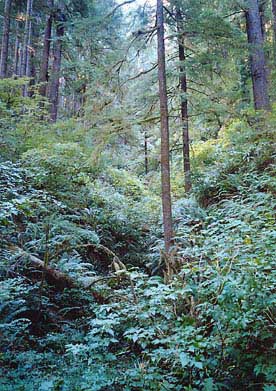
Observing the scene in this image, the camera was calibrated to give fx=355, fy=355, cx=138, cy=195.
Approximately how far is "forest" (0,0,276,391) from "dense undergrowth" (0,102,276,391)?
2 cm

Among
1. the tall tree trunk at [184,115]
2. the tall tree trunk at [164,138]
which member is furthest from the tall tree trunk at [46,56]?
the tall tree trunk at [164,138]

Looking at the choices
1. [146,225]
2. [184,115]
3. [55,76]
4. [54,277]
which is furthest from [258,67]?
[54,277]

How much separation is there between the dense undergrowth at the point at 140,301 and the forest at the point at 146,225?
0.9 inches

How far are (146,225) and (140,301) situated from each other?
14.4 ft

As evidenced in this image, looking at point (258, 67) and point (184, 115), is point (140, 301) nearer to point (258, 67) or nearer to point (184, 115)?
point (184, 115)

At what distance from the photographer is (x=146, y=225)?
9.20m

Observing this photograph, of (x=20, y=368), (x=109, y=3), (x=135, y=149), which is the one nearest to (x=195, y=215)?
(x=135, y=149)

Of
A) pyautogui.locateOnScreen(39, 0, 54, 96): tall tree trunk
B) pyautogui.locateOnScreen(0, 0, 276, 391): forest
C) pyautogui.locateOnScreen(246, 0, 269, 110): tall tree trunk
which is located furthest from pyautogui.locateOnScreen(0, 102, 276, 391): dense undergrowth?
pyautogui.locateOnScreen(39, 0, 54, 96): tall tree trunk

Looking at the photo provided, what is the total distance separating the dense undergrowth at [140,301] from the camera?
3.71 meters

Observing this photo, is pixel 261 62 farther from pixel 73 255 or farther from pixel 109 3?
pixel 109 3

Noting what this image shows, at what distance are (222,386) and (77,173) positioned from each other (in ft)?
23.1

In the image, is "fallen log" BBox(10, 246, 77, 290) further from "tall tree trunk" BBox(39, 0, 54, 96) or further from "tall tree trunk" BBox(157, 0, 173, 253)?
"tall tree trunk" BBox(39, 0, 54, 96)

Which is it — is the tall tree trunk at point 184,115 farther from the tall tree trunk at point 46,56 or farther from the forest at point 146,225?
the tall tree trunk at point 46,56

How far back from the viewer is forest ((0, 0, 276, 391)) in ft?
12.5
